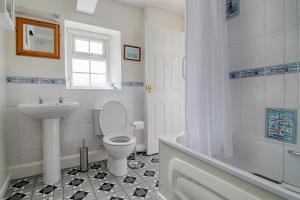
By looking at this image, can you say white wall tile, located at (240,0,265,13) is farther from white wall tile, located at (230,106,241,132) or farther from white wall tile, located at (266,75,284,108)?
white wall tile, located at (230,106,241,132)

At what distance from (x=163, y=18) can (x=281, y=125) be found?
7.34 feet

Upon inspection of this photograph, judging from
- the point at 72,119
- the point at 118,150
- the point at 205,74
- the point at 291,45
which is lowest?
the point at 118,150

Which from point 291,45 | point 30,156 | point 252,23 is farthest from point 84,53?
point 291,45

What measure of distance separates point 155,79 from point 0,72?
178 cm

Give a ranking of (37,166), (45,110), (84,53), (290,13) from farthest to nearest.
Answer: (84,53)
(37,166)
(45,110)
(290,13)

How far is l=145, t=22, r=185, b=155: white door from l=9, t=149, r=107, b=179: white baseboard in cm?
77

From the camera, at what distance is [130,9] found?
2.52 metres

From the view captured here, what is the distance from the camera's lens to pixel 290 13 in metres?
1.19

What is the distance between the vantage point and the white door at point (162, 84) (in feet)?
8.07

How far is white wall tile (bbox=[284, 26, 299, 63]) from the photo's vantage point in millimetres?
1170

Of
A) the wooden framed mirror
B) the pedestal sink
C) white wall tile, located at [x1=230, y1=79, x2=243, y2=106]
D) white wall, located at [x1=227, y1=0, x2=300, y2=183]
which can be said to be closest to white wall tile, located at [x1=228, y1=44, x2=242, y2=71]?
white wall, located at [x1=227, y1=0, x2=300, y2=183]

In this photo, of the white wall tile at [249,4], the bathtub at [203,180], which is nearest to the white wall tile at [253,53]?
the white wall tile at [249,4]

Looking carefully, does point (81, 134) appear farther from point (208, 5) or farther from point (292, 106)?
point (292, 106)

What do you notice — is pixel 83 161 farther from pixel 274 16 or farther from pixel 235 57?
pixel 274 16
